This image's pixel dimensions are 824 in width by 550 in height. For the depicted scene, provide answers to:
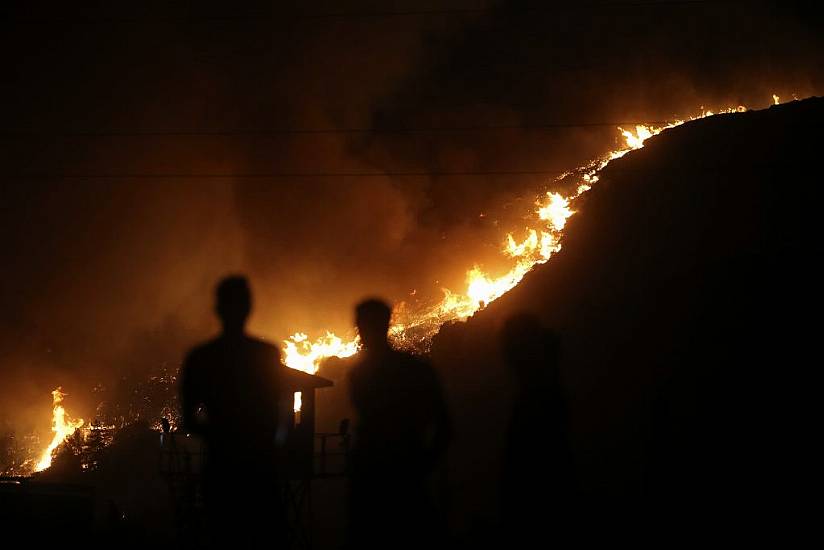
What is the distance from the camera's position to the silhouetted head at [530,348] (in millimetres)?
6441

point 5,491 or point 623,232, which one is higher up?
point 623,232

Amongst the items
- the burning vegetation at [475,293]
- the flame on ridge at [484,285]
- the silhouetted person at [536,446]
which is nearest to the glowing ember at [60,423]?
the burning vegetation at [475,293]

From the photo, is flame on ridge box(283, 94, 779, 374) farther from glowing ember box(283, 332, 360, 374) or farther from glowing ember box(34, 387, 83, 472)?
glowing ember box(34, 387, 83, 472)

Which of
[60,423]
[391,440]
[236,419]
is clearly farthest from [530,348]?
[60,423]

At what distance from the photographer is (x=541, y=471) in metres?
6.26

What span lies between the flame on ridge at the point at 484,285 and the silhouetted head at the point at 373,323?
54097 mm

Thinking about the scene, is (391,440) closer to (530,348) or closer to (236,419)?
(236,419)

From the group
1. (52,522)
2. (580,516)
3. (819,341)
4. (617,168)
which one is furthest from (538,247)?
(580,516)

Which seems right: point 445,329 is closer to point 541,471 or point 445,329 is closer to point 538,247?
point 538,247

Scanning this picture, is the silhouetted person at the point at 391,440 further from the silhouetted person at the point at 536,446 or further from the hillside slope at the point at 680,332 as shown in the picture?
the hillside slope at the point at 680,332

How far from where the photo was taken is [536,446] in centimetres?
630

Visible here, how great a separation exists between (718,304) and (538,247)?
106 feet

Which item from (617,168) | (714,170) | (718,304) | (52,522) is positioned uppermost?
(617,168)

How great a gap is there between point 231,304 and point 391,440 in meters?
1.64
